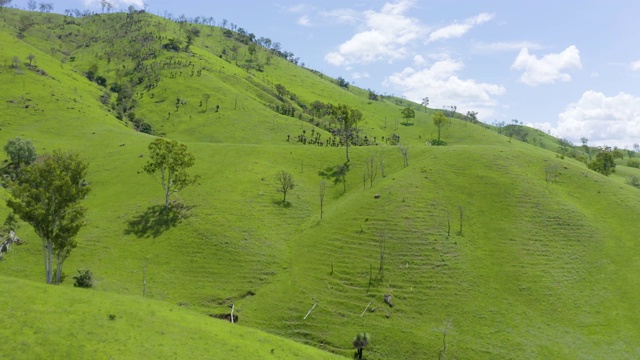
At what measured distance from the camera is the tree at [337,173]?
114 metres

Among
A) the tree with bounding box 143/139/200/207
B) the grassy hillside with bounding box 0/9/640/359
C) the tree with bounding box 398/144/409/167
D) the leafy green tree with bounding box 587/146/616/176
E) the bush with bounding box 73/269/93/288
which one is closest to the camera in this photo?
the bush with bounding box 73/269/93/288

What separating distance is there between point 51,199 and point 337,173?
7349 cm

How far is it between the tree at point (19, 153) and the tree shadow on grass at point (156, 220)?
49.8 m

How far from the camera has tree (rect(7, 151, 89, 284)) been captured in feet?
182

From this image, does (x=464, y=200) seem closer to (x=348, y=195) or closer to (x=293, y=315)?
(x=348, y=195)

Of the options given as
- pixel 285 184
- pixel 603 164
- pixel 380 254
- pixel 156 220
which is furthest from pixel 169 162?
pixel 603 164

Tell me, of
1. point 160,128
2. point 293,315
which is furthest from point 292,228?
point 160,128

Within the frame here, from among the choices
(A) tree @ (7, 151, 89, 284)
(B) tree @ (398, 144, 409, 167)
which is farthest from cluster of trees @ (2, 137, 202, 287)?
(B) tree @ (398, 144, 409, 167)

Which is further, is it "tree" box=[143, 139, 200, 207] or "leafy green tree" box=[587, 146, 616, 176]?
"leafy green tree" box=[587, 146, 616, 176]

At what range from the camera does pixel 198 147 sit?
132 metres

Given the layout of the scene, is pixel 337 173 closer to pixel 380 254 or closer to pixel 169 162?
pixel 380 254

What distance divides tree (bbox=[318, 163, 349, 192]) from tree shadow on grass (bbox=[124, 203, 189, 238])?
3958 cm

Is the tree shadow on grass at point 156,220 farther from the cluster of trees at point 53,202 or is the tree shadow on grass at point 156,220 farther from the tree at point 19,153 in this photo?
the tree at point 19,153

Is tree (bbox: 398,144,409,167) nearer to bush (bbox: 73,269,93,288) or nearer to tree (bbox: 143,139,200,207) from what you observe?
tree (bbox: 143,139,200,207)
